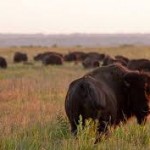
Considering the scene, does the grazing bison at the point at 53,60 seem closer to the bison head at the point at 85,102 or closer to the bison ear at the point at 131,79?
the bison ear at the point at 131,79

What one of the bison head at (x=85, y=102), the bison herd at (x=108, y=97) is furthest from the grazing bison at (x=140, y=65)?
the bison head at (x=85, y=102)

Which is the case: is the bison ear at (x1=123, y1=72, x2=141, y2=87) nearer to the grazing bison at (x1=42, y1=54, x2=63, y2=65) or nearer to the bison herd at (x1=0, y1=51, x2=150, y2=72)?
the bison herd at (x1=0, y1=51, x2=150, y2=72)

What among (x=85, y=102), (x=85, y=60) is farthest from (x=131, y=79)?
(x=85, y=60)

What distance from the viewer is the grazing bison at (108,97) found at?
9016mm

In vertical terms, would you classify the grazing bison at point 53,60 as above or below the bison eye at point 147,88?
below

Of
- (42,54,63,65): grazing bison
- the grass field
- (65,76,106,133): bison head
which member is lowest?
(42,54,63,65): grazing bison

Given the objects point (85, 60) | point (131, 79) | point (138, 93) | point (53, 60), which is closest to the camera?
point (138, 93)

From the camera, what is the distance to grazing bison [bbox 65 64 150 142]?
902 cm

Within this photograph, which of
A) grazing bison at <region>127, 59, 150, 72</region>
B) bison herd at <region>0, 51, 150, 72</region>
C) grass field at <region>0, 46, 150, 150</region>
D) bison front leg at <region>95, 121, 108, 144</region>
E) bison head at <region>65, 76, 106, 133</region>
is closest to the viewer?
grass field at <region>0, 46, 150, 150</region>

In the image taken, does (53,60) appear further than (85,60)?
No

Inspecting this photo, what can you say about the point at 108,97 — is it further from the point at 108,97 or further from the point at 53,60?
the point at 53,60

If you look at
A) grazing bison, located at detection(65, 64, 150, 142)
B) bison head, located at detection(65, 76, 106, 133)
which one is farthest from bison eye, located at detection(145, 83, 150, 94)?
bison head, located at detection(65, 76, 106, 133)

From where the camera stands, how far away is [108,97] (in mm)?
9531

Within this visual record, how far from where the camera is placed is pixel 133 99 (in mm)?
10047
